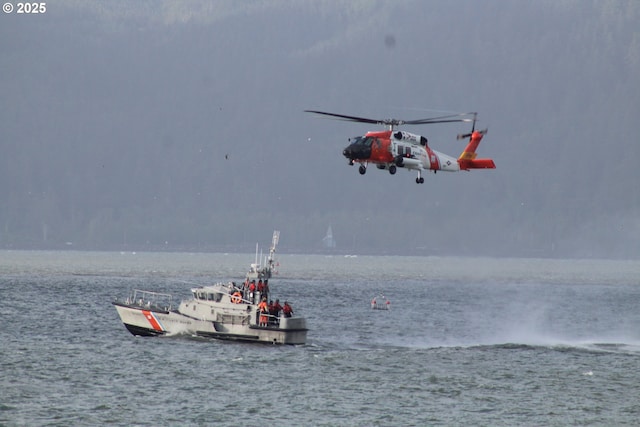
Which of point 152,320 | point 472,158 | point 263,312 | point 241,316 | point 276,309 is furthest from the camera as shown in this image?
point 152,320

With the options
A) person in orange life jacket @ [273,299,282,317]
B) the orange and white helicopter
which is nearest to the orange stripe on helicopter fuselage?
person in orange life jacket @ [273,299,282,317]

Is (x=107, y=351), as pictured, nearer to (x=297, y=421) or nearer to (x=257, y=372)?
(x=257, y=372)

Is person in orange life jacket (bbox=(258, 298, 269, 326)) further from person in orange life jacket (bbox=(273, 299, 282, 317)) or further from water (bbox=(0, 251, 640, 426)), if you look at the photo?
water (bbox=(0, 251, 640, 426))

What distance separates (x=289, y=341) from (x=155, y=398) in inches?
769

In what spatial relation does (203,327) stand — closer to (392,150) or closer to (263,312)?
(263,312)

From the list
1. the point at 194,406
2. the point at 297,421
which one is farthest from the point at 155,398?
the point at 297,421

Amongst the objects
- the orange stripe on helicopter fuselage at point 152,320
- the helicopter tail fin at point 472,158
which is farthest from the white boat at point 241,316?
the helicopter tail fin at point 472,158

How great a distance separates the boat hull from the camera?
7600 centimetres

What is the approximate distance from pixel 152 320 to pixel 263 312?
32.8 ft

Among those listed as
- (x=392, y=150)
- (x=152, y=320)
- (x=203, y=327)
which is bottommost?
(x=203, y=327)

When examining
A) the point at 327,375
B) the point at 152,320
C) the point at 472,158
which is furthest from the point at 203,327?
the point at 472,158

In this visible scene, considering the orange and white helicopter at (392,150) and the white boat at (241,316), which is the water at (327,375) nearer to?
the white boat at (241,316)

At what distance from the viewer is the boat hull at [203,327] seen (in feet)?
249

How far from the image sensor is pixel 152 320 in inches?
3152
